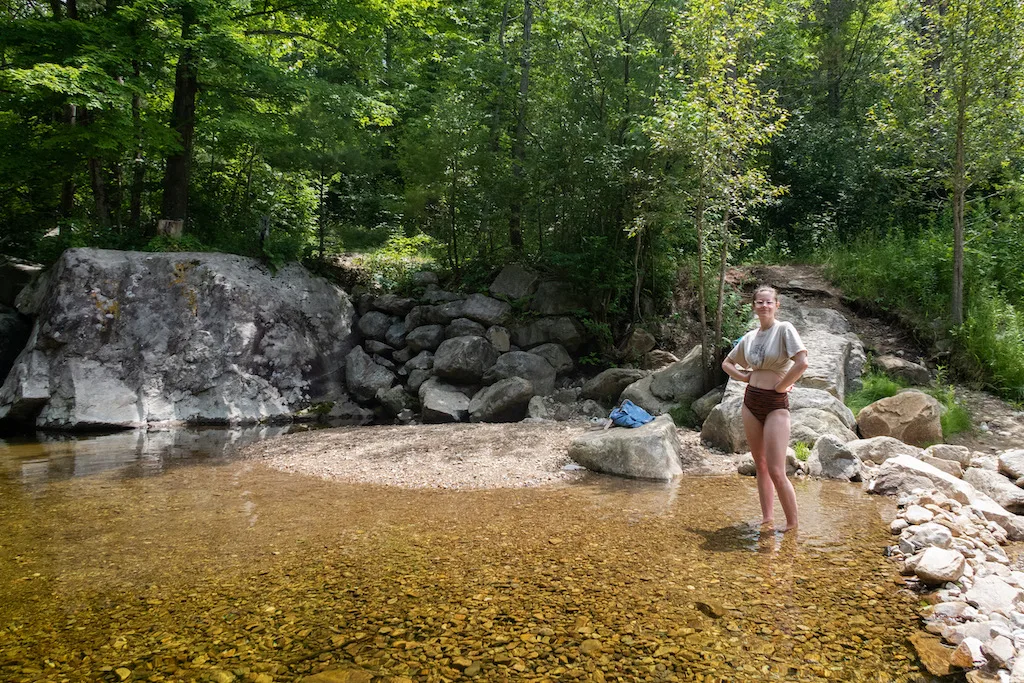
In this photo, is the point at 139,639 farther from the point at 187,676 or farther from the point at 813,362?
the point at 813,362

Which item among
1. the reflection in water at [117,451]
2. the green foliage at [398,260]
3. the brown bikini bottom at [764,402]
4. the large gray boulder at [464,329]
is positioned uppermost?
the green foliage at [398,260]

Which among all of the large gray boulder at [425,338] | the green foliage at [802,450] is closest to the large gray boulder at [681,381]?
the green foliage at [802,450]

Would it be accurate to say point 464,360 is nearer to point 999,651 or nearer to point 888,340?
point 888,340

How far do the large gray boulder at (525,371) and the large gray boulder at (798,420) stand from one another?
12.7 ft

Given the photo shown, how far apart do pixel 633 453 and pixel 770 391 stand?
2329mm

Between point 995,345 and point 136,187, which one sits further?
point 136,187

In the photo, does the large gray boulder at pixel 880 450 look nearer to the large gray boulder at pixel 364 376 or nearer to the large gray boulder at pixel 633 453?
the large gray boulder at pixel 633 453

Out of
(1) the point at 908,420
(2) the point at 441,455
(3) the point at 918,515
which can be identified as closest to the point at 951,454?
(1) the point at 908,420

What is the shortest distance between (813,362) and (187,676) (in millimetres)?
8473

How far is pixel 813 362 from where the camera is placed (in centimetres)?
878

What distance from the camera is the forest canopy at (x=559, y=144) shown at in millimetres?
9289

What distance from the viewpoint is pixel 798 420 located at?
24.3ft

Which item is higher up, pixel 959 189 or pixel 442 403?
pixel 959 189

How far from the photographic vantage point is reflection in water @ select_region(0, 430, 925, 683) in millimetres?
2854
